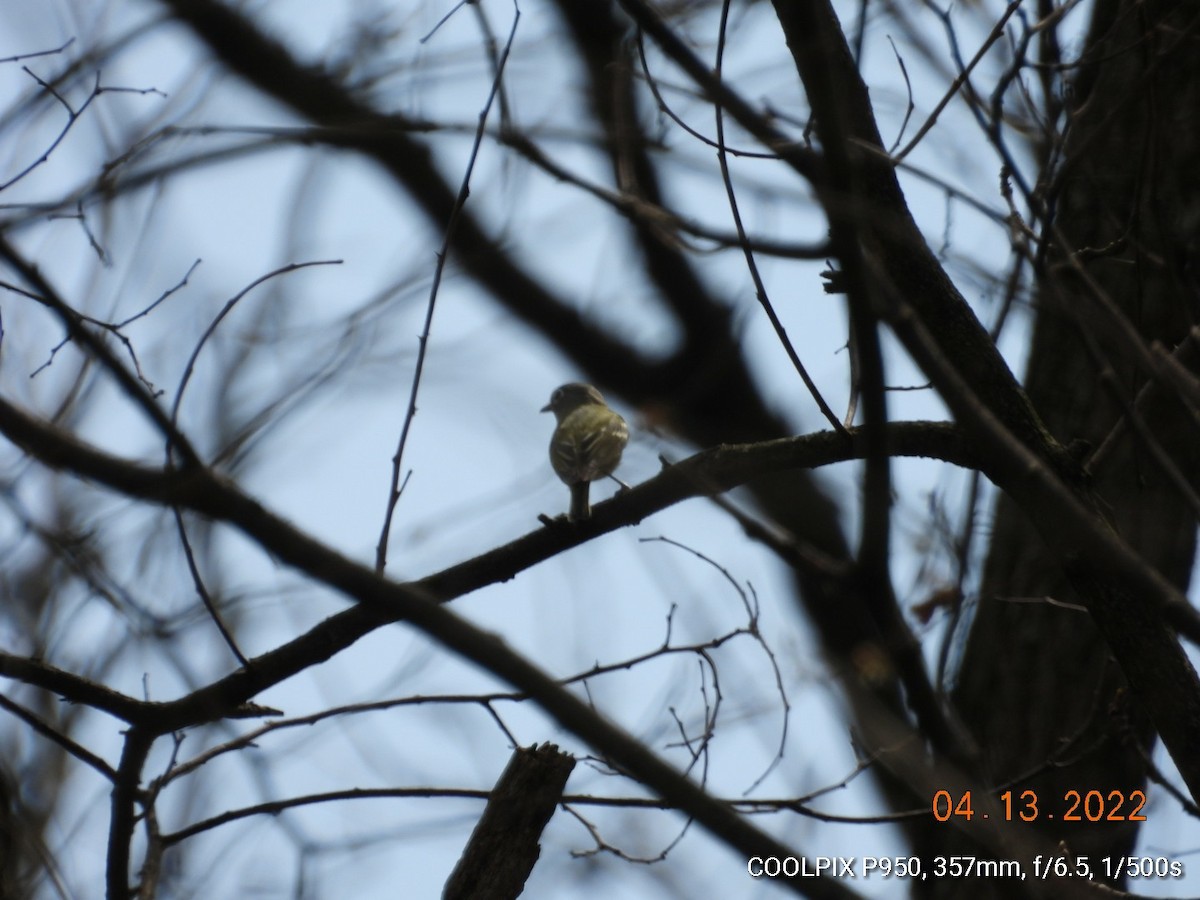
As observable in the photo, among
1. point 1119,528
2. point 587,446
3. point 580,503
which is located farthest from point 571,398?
point 1119,528

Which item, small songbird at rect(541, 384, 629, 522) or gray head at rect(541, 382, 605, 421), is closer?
small songbird at rect(541, 384, 629, 522)

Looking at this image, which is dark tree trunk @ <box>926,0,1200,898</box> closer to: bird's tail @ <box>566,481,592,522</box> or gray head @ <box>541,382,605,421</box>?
bird's tail @ <box>566,481,592,522</box>

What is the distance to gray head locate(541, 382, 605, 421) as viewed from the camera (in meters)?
8.31

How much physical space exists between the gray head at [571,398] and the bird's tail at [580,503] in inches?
121

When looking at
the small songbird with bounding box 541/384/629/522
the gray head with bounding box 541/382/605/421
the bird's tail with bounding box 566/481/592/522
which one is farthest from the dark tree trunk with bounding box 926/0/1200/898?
the gray head with bounding box 541/382/605/421

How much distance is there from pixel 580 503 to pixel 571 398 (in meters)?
4.20

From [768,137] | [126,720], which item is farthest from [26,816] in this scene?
[768,137]

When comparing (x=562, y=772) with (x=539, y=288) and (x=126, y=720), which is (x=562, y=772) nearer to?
(x=126, y=720)

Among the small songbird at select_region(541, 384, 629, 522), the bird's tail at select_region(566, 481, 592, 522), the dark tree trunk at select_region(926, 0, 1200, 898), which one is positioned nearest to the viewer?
the bird's tail at select_region(566, 481, 592, 522)

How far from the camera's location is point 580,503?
14.3ft

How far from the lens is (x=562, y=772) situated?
306cm

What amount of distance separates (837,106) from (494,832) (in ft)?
6.28

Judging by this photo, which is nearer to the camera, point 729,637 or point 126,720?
point 126,720

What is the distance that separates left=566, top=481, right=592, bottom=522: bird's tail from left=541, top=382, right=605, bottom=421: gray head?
3.08 m
